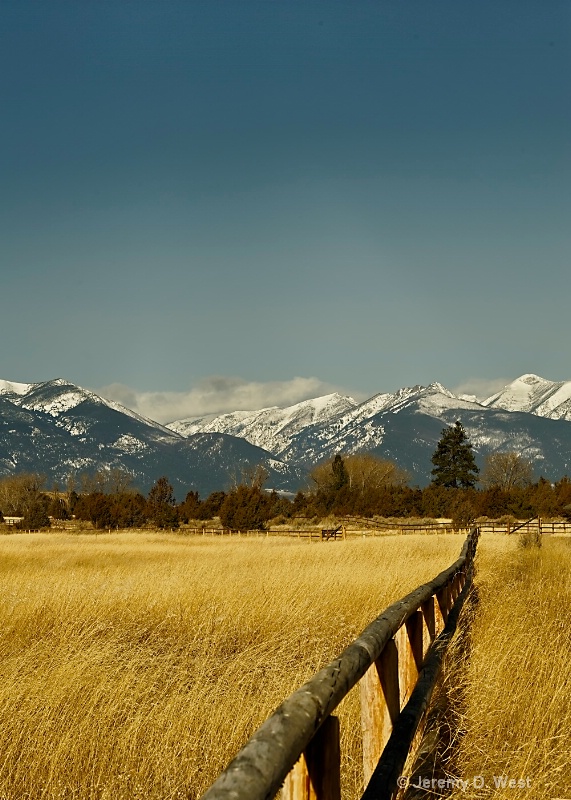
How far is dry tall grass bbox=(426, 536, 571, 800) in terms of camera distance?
171 inches

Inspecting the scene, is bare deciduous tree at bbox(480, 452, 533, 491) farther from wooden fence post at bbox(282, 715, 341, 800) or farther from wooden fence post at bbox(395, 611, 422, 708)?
wooden fence post at bbox(282, 715, 341, 800)

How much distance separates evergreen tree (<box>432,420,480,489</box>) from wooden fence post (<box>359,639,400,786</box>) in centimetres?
9177

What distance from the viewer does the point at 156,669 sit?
24.0 ft

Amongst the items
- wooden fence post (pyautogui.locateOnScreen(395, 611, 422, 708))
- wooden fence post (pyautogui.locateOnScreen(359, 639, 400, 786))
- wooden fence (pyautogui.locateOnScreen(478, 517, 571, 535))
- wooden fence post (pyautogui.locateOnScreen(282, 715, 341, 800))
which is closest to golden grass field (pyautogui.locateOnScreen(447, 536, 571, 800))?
wooden fence post (pyautogui.locateOnScreen(395, 611, 422, 708))

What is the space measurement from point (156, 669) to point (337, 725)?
5369mm

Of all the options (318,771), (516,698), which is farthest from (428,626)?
(318,771)

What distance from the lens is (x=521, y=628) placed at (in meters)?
8.57

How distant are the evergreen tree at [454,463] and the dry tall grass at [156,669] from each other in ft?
267

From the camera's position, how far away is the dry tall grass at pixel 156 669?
4.87m

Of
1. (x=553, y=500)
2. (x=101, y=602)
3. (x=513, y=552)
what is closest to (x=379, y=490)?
(x=553, y=500)

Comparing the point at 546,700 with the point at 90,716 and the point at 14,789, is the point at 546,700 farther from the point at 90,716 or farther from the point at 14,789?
the point at 14,789

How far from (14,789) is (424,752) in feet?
8.37

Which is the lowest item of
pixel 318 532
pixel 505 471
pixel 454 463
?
pixel 318 532

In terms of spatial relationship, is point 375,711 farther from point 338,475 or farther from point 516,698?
point 338,475
